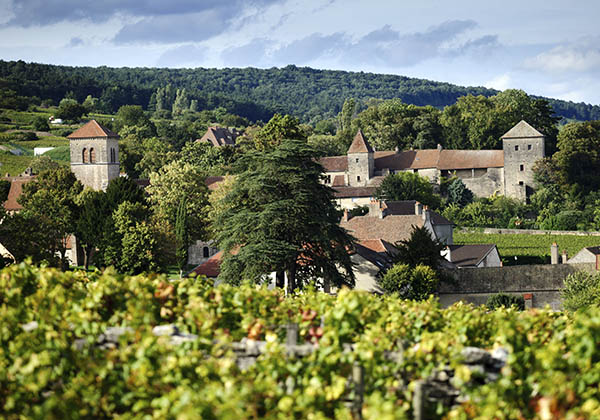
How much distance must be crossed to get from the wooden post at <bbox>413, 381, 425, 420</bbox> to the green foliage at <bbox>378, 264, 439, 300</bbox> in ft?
95.1

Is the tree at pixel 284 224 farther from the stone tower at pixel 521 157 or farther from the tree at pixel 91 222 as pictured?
the stone tower at pixel 521 157

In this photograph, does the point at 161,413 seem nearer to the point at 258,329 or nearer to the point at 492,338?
the point at 258,329

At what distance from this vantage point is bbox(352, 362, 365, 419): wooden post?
7.79m

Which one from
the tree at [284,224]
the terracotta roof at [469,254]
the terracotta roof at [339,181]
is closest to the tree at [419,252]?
the tree at [284,224]

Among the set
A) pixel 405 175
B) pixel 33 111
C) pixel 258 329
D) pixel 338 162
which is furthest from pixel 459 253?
pixel 33 111

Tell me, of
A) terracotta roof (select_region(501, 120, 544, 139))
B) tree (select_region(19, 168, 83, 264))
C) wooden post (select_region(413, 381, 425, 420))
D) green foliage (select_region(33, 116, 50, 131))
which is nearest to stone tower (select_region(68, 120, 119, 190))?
tree (select_region(19, 168, 83, 264))

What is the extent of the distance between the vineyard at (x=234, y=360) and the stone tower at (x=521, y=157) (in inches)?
3187

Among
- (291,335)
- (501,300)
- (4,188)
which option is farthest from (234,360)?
(4,188)

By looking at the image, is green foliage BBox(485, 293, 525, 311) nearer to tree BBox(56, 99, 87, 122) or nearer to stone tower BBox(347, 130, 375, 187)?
stone tower BBox(347, 130, 375, 187)

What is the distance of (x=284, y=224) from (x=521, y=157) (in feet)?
200

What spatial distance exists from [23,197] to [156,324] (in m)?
57.3

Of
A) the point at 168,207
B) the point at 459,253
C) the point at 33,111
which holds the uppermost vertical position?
the point at 33,111

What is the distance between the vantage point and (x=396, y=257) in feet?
131

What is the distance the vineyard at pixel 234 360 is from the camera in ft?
24.7
